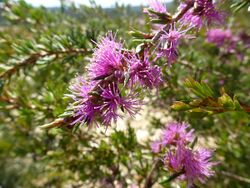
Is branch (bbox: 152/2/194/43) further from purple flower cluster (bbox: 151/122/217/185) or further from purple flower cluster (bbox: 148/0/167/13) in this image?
purple flower cluster (bbox: 151/122/217/185)

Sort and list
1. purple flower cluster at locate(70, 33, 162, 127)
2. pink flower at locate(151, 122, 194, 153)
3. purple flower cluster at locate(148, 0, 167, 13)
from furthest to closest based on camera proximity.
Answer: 1. pink flower at locate(151, 122, 194, 153)
2. purple flower cluster at locate(148, 0, 167, 13)
3. purple flower cluster at locate(70, 33, 162, 127)

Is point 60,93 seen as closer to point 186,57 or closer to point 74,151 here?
point 74,151

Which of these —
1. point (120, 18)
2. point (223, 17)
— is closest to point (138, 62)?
point (223, 17)

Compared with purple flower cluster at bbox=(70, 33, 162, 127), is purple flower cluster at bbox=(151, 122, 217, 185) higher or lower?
lower

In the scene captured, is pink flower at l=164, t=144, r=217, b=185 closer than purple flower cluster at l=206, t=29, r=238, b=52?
Yes

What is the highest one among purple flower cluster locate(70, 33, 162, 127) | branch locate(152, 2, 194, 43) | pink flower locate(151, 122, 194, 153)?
branch locate(152, 2, 194, 43)

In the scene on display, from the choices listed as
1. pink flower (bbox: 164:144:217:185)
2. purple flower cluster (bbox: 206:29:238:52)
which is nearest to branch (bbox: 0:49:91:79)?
pink flower (bbox: 164:144:217:185)

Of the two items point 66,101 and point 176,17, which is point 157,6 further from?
point 66,101

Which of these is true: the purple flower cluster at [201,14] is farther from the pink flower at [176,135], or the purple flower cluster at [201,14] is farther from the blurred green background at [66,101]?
the pink flower at [176,135]
